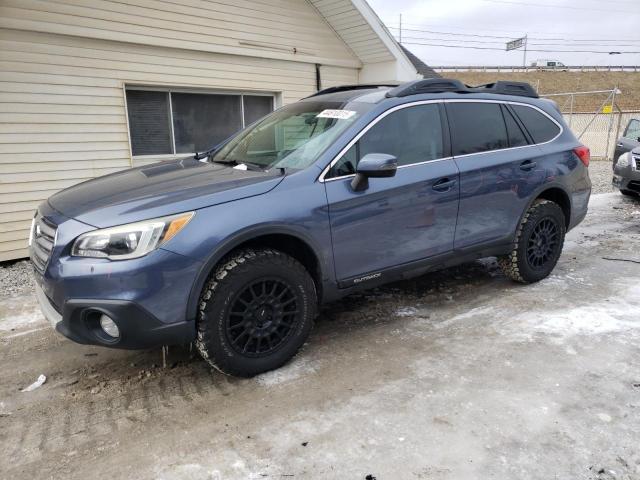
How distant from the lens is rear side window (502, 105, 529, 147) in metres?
4.38

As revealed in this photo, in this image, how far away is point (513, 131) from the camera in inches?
174

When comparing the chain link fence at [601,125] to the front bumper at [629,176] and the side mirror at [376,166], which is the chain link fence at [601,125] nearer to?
the front bumper at [629,176]

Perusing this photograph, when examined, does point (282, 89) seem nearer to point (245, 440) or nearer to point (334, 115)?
point (334, 115)

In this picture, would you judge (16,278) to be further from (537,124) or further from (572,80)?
(572,80)

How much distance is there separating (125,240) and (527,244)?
141 inches

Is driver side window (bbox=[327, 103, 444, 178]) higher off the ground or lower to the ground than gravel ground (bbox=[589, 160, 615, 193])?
higher

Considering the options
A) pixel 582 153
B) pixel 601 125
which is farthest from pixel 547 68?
pixel 582 153

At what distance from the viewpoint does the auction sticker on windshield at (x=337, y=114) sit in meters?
3.55

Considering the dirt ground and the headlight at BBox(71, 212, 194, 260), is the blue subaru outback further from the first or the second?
the dirt ground

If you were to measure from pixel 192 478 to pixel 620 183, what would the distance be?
952cm

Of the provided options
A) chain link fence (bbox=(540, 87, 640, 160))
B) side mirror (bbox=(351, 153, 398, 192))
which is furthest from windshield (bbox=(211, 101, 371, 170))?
chain link fence (bbox=(540, 87, 640, 160))

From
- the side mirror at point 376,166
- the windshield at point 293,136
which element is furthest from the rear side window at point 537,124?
the side mirror at point 376,166

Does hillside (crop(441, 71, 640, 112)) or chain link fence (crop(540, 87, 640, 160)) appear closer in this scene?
chain link fence (crop(540, 87, 640, 160))

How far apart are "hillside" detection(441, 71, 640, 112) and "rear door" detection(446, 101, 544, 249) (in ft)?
161
